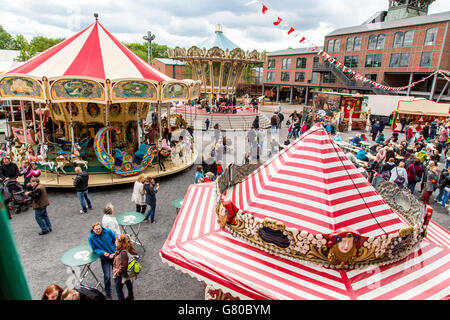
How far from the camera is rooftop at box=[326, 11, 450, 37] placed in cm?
2689

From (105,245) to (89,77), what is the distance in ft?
21.2

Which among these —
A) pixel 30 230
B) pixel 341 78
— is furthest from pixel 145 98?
pixel 341 78

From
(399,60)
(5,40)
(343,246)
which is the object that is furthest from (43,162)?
(5,40)

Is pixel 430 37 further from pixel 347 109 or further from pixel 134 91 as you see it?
pixel 134 91

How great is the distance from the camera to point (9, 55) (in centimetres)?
3195

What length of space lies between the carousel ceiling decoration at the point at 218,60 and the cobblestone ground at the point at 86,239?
16.9 m

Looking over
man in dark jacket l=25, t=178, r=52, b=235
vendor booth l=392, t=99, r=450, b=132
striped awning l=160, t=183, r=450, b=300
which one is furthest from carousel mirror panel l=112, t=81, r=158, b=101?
vendor booth l=392, t=99, r=450, b=132

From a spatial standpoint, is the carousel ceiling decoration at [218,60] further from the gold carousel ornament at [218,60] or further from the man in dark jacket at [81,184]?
the man in dark jacket at [81,184]

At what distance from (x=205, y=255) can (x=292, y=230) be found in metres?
1.26

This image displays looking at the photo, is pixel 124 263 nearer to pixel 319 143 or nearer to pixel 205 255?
pixel 205 255

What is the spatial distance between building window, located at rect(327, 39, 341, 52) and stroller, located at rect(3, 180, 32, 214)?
3927 centimetres

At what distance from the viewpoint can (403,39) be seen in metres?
29.7

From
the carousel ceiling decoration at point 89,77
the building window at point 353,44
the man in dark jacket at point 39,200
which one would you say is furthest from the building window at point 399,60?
the man in dark jacket at point 39,200

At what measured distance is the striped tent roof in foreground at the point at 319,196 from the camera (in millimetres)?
3865
